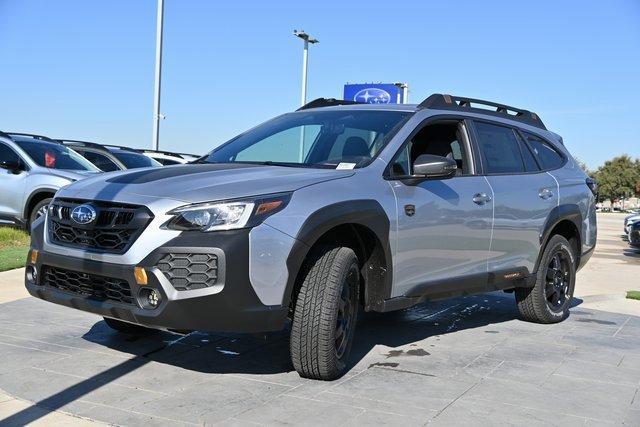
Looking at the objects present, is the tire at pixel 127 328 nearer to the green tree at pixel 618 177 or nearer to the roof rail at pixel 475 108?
the roof rail at pixel 475 108

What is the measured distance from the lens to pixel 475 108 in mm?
5871

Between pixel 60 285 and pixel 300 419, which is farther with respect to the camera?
pixel 60 285

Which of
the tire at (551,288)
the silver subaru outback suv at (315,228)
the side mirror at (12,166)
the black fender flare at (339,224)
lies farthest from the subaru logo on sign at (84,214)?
the side mirror at (12,166)

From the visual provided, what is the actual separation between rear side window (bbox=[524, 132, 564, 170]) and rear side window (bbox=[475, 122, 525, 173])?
292 mm

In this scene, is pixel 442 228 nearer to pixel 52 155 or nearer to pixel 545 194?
pixel 545 194

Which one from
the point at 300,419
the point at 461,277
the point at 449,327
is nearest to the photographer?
the point at 300,419

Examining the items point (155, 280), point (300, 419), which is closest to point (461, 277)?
point (300, 419)

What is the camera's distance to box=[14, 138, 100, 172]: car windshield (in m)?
11.0

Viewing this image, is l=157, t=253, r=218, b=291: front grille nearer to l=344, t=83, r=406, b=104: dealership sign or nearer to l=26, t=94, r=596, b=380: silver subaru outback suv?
l=26, t=94, r=596, b=380: silver subaru outback suv

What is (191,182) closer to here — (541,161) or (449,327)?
(449,327)

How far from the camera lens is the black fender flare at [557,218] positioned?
6.11 m

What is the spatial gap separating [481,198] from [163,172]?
2.47m

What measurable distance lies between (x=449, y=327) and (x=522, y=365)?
131 cm

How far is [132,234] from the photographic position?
3770 millimetres
